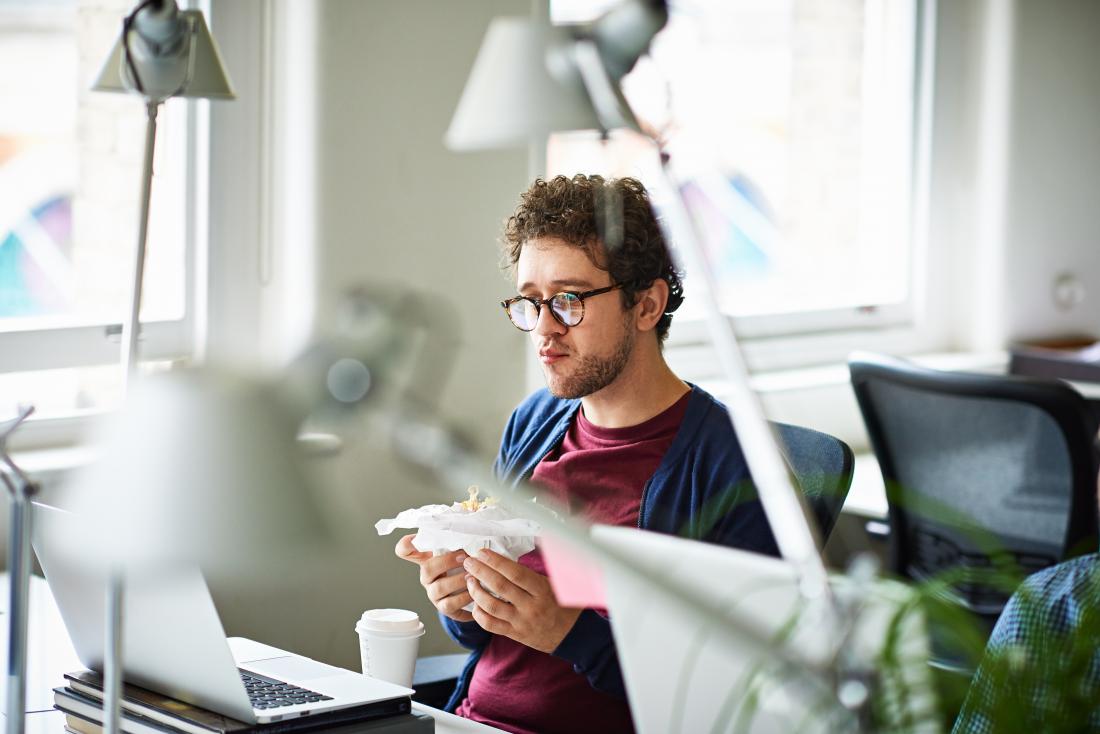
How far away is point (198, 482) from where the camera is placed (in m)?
0.55

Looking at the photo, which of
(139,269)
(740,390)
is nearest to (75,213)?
(139,269)

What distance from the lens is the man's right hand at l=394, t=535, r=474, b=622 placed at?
1.67 m

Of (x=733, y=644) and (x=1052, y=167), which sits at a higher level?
(x=1052, y=167)

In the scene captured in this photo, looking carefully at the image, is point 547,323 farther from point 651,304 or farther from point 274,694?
point 274,694

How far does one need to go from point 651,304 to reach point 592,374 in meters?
0.16

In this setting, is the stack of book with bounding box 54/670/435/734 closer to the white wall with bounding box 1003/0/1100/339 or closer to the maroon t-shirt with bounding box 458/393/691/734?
the maroon t-shirt with bounding box 458/393/691/734

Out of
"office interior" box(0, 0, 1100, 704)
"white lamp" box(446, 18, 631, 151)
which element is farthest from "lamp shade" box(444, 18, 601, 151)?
"office interior" box(0, 0, 1100, 704)

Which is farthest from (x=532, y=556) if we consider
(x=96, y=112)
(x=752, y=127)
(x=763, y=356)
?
(x=752, y=127)

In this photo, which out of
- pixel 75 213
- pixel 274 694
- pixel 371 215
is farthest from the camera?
pixel 371 215

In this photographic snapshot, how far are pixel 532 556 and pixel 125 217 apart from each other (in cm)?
120

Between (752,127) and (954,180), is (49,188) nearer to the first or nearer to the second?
(752,127)

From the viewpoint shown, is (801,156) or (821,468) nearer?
(821,468)

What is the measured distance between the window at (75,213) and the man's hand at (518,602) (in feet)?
3.62

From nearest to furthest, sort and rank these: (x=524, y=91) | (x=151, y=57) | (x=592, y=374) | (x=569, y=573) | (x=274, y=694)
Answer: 1. (x=569, y=573)
2. (x=524, y=91)
3. (x=151, y=57)
4. (x=274, y=694)
5. (x=592, y=374)
